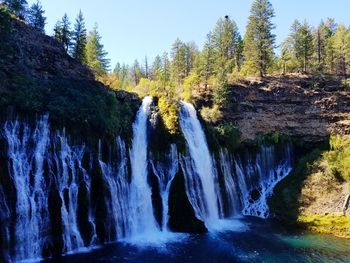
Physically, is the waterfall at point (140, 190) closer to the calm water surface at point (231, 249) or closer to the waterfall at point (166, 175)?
the waterfall at point (166, 175)

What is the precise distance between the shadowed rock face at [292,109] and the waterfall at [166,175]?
13.6 m

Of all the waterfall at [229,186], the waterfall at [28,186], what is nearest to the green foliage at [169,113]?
the waterfall at [229,186]

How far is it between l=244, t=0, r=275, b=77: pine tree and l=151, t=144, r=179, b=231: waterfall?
2884cm

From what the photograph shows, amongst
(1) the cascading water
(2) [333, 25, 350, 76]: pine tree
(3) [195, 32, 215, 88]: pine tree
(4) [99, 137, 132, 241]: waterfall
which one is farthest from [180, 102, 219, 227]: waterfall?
(2) [333, 25, 350, 76]: pine tree

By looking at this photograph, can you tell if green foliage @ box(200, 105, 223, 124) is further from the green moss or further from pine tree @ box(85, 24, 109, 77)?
pine tree @ box(85, 24, 109, 77)

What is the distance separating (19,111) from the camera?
25.3 meters

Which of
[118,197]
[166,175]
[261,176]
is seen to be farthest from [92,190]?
[261,176]

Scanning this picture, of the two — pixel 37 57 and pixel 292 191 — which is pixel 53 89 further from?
pixel 292 191

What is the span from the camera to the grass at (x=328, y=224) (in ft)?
104

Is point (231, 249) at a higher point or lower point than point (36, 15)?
lower

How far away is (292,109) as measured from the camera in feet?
159

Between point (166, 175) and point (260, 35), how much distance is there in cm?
3448

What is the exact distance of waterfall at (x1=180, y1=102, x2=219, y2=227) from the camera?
33.1m

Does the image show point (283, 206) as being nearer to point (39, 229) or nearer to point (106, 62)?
point (39, 229)
